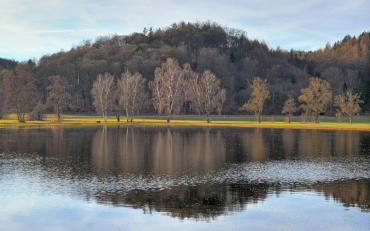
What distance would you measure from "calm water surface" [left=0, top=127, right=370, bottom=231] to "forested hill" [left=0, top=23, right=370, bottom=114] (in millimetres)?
89755

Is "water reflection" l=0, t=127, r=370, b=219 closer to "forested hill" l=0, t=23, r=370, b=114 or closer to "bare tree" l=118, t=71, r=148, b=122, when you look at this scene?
"bare tree" l=118, t=71, r=148, b=122

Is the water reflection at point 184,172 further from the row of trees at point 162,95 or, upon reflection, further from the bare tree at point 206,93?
the bare tree at point 206,93

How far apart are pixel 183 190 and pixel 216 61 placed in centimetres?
12131

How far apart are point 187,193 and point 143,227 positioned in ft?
17.2

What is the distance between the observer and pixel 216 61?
455 feet

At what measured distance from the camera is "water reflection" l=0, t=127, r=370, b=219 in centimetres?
1812

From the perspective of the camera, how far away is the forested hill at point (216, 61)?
133 meters

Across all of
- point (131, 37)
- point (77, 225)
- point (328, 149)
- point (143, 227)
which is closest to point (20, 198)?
point (77, 225)

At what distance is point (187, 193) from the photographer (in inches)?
759

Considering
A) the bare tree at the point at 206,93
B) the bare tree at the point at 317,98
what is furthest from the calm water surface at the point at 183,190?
the bare tree at the point at 206,93

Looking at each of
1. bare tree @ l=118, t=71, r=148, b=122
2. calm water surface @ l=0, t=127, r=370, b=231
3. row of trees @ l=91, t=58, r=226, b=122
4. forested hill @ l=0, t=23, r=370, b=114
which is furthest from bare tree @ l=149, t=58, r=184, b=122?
calm water surface @ l=0, t=127, r=370, b=231

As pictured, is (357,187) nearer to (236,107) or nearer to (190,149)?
(190,149)

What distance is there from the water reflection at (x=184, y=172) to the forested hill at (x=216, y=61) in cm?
8431

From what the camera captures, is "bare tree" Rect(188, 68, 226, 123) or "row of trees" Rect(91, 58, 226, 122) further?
"bare tree" Rect(188, 68, 226, 123)
